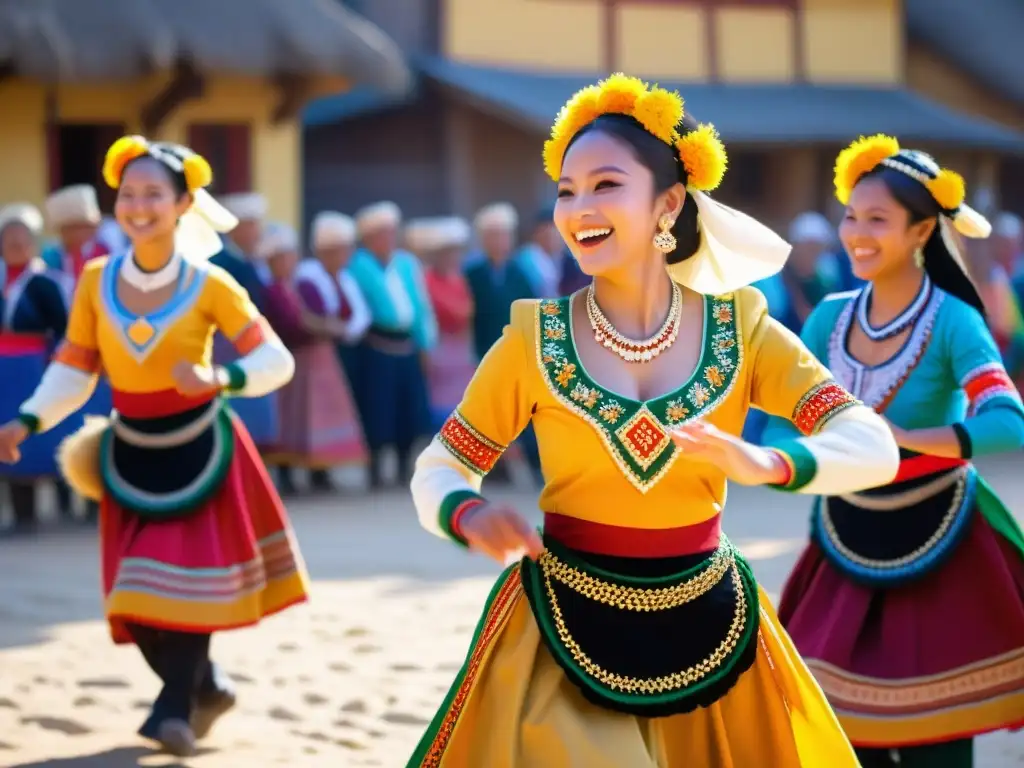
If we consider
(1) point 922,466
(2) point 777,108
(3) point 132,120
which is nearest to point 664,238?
(1) point 922,466

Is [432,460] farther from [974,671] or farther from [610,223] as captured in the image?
[974,671]

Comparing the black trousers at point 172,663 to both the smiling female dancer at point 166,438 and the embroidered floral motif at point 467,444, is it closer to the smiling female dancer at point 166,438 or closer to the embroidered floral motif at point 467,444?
the smiling female dancer at point 166,438

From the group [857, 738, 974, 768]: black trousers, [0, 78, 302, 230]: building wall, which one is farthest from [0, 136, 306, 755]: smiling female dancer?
[0, 78, 302, 230]: building wall

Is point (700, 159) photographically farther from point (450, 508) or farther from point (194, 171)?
point (194, 171)

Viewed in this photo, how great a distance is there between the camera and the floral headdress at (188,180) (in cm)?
561

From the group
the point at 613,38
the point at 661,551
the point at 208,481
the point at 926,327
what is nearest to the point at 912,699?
the point at 926,327

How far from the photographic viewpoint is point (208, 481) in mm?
5559

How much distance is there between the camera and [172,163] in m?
5.59

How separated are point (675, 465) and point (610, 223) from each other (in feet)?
1.56

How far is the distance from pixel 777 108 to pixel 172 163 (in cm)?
1510

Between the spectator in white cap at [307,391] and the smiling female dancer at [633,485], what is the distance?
8076 mm

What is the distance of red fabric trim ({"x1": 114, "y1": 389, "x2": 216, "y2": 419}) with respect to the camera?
5547 mm

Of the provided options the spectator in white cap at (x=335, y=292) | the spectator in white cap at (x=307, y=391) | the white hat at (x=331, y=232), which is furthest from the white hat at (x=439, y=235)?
the spectator in white cap at (x=307, y=391)

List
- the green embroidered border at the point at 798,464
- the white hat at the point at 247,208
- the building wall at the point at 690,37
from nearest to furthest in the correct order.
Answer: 1. the green embroidered border at the point at 798,464
2. the white hat at the point at 247,208
3. the building wall at the point at 690,37
